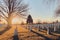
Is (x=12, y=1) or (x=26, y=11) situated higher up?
(x=12, y=1)

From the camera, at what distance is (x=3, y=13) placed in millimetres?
35344

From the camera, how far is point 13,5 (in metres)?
34.8

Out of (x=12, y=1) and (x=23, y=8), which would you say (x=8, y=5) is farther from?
(x=23, y=8)

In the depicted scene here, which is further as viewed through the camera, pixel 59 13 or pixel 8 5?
pixel 8 5

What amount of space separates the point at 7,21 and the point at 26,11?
15.7 ft

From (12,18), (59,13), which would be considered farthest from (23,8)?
(59,13)

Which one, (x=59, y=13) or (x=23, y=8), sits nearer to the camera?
(x=59, y=13)

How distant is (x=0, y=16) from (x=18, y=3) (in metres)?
5.00

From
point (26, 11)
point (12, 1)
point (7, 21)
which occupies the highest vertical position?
point (12, 1)

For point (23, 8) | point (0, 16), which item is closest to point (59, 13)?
point (23, 8)

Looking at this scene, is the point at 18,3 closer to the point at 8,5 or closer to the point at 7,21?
the point at 8,5

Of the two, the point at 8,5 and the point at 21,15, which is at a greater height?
the point at 8,5

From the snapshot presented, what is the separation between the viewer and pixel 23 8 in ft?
113

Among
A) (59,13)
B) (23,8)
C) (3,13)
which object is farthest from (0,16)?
(59,13)
